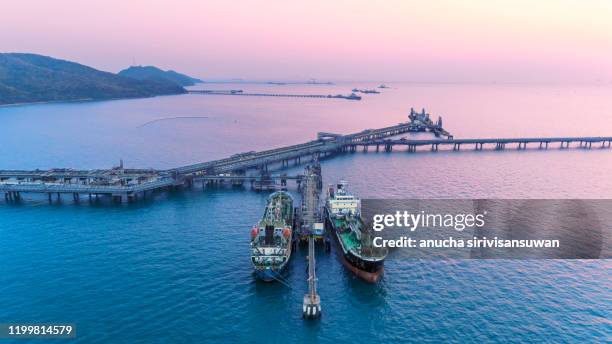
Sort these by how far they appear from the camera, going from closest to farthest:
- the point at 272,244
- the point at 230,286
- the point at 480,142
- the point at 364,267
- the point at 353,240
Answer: the point at 230,286, the point at 364,267, the point at 272,244, the point at 353,240, the point at 480,142

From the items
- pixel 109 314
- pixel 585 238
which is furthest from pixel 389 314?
pixel 585 238

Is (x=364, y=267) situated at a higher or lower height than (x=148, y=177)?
lower

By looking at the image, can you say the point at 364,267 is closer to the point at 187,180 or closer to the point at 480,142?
the point at 187,180

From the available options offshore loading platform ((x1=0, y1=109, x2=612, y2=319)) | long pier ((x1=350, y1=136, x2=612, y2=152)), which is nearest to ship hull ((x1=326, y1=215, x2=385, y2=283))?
offshore loading platform ((x1=0, y1=109, x2=612, y2=319))

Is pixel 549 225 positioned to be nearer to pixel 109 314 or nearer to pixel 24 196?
pixel 109 314

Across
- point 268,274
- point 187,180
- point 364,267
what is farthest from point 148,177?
point 364,267

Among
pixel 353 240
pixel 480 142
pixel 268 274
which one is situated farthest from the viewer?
→ pixel 480 142
